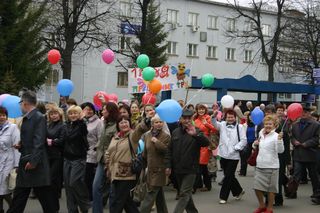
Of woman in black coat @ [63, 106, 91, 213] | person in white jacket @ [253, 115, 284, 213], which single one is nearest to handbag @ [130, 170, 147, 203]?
woman in black coat @ [63, 106, 91, 213]

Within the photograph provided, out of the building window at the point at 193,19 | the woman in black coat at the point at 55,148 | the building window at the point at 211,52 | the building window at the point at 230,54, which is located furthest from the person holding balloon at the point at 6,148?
the building window at the point at 230,54

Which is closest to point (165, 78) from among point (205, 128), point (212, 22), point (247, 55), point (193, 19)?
point (205, 128)

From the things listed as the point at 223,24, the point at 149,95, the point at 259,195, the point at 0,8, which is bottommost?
the point at 259,195

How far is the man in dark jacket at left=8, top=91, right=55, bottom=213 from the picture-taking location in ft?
22.4

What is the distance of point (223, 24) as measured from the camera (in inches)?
2104

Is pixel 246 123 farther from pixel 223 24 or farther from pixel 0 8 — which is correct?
pixel 223 24

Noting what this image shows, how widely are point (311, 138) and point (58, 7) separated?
79.1 feet

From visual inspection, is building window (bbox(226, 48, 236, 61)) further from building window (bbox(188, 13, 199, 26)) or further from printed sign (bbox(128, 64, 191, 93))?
printed sign (bbox(128, 64, 191, 93))

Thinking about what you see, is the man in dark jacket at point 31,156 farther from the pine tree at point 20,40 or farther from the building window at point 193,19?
the building window at point 193,19

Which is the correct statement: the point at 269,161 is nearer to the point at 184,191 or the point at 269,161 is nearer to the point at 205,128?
the point at 184,191

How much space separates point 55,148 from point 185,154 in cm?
235

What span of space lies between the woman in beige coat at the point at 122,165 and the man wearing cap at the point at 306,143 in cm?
418

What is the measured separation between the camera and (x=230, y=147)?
9.31 metres

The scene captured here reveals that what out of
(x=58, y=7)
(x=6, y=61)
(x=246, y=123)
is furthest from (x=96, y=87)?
(x=246, y=123)
